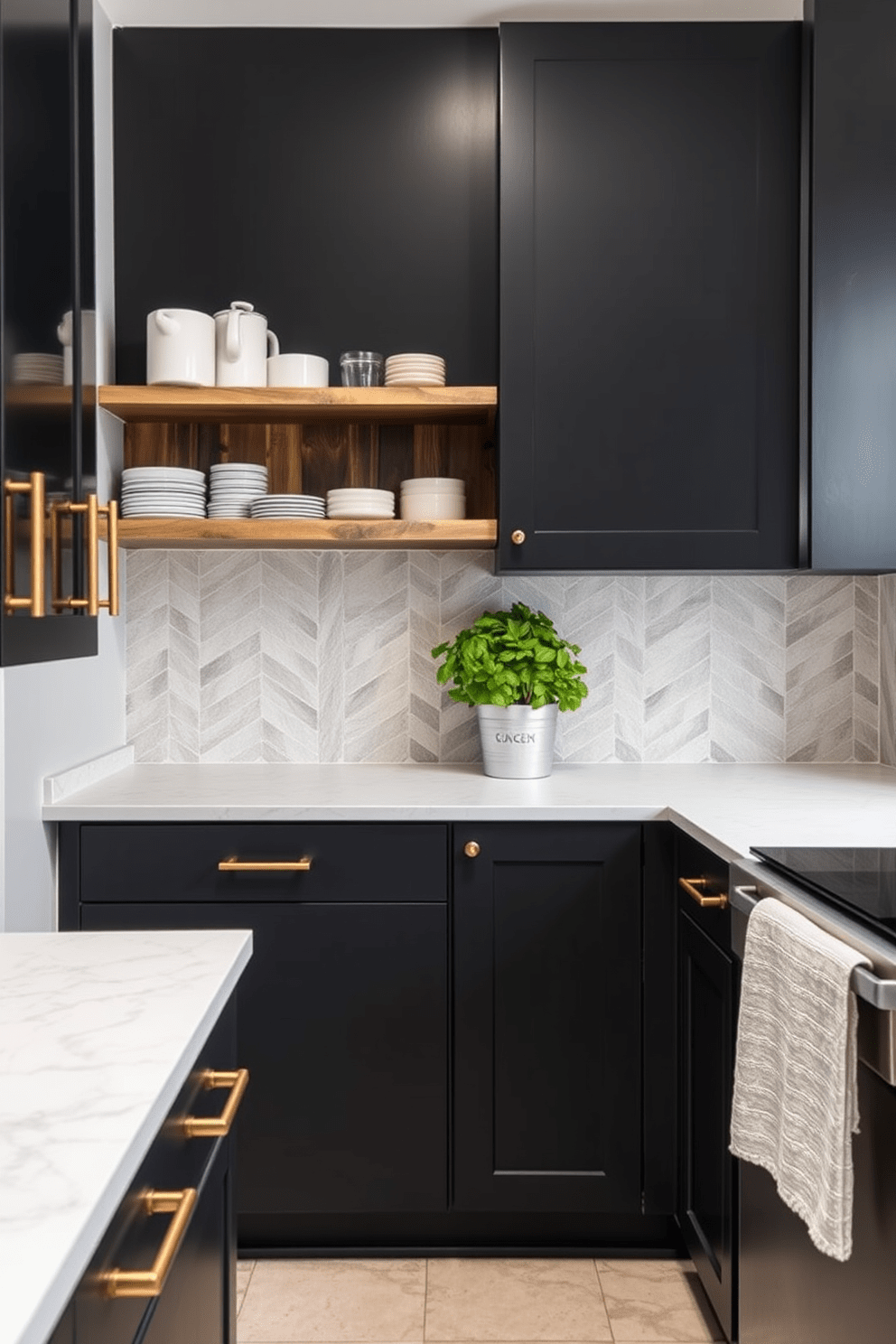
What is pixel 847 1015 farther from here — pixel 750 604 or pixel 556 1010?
pixel 750 604

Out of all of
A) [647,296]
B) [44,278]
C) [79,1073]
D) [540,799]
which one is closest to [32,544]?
[44,278]

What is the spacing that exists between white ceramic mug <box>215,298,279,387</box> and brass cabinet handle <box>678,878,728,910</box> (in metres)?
1.38

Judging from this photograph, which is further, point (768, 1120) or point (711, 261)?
point (711, 261)

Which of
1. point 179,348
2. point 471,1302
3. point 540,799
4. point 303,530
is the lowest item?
point 471,1302

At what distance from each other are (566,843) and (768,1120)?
83 cm

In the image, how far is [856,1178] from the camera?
1191 millimetres

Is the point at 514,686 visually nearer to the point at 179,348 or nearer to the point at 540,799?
the point at 540,799

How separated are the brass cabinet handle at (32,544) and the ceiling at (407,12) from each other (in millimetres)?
1905

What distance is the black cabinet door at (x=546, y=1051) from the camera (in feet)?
7.03

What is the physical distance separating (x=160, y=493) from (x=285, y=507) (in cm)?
29

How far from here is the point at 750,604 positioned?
2707mm

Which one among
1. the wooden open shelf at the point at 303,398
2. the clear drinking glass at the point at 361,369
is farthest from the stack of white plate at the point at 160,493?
the clear drinking glass at the point at 361,369

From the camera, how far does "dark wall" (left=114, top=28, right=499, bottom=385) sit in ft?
7.93

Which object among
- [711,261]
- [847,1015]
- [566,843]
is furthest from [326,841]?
[711,261]
